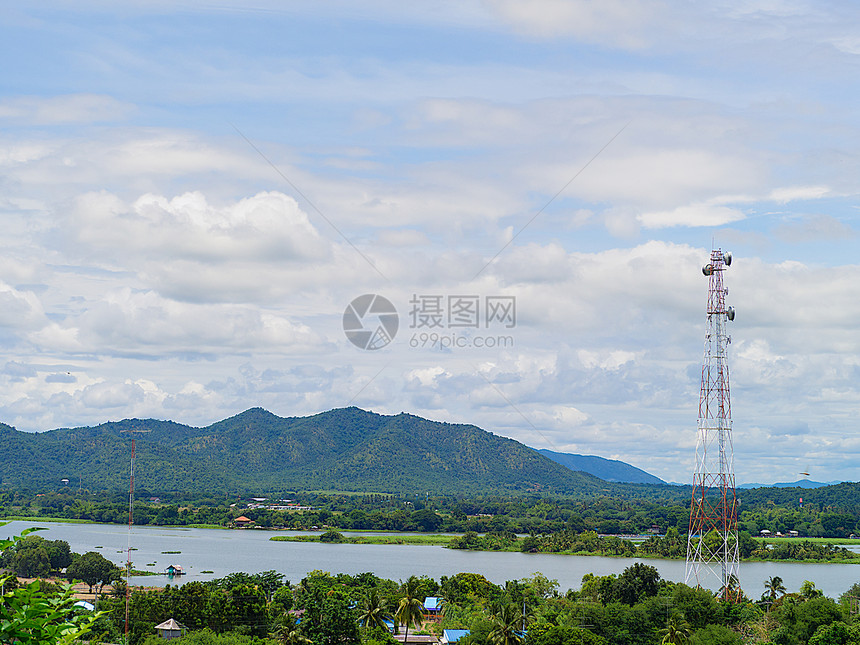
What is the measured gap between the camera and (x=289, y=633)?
26484 millimetres

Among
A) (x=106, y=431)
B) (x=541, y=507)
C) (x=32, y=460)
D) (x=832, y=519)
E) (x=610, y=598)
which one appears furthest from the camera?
(x=106, y=431)

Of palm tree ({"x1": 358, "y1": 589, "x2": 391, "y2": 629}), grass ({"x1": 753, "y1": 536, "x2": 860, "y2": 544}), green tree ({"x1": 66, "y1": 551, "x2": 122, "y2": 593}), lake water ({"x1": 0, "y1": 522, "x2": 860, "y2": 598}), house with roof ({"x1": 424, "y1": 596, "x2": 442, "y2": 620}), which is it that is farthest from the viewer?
grass ({"x1": 753, "y1": 536, "x2": 860, "y2": 544})

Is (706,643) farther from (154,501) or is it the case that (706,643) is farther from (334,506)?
(154,501)

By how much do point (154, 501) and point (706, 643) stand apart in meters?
109

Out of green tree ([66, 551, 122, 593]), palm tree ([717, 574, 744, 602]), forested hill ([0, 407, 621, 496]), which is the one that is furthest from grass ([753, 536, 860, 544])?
forested hill ([0, 407, 621, 496])

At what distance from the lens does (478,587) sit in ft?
123

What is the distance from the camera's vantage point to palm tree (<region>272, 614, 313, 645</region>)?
25422 mm

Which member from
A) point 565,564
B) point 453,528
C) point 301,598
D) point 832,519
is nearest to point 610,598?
point 301,598

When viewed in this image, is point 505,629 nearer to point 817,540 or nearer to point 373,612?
point 373,612

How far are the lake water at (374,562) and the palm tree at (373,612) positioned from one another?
67.1 ft

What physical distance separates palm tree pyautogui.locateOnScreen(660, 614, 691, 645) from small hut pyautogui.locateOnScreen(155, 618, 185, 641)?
15.6 m

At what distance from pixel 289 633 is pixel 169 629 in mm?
5299

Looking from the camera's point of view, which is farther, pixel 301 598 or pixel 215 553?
pixel 215 553

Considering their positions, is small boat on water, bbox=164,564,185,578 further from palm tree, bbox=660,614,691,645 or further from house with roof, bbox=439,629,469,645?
palm tree, bbox=660,614,691,645
